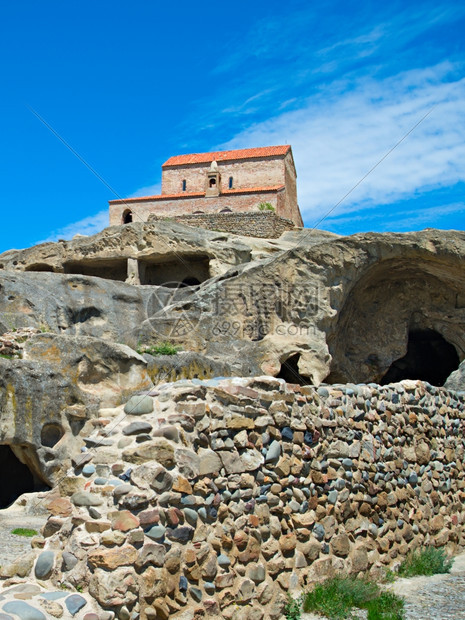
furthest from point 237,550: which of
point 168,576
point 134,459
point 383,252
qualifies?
point 383,252

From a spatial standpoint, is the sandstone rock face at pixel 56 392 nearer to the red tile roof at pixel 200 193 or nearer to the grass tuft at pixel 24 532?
the grass tuft at pixel 24 532

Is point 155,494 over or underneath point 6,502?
over

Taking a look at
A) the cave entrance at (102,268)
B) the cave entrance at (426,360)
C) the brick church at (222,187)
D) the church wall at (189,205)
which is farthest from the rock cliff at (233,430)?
the brick church at (222,187)

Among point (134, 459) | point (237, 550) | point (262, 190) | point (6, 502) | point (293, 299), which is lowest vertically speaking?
point (6, 502)

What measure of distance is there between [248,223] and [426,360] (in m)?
11.0

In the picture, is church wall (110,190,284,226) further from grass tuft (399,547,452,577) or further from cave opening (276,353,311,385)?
grass tuft (399,547,452,577)

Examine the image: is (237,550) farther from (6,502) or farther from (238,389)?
(6,502)

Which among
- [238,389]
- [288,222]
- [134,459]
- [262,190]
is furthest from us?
[262,190]

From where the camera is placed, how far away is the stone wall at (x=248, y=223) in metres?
24.6

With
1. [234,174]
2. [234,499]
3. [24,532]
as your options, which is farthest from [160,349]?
[234,174]

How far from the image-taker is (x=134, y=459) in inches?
162

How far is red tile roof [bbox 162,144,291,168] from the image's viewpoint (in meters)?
38.0

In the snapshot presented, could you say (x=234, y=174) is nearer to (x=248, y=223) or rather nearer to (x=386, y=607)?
(x=248, y=223)

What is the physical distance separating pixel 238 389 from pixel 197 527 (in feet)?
3.77
